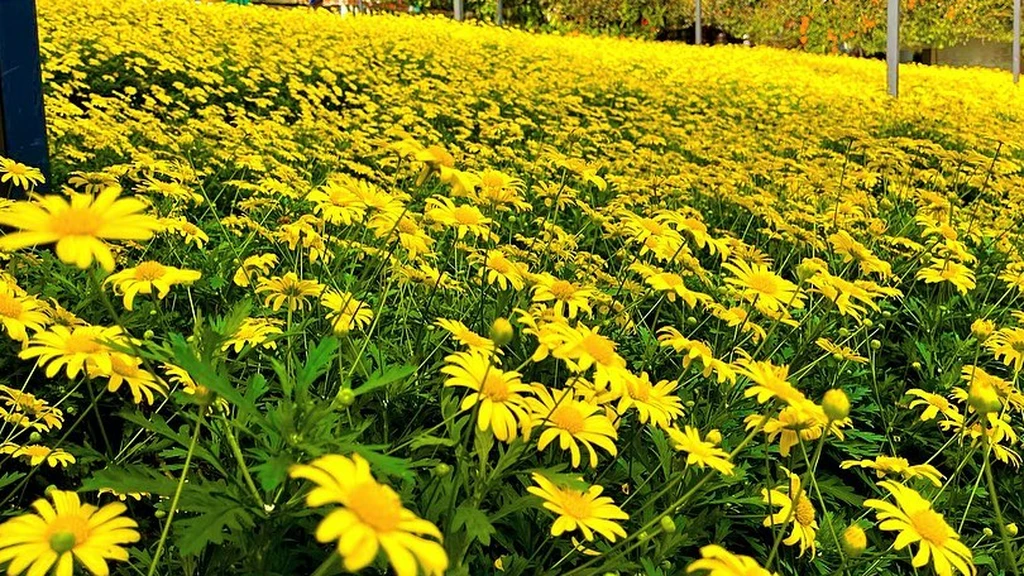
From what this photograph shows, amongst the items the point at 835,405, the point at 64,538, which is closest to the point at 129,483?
the point at 64,538

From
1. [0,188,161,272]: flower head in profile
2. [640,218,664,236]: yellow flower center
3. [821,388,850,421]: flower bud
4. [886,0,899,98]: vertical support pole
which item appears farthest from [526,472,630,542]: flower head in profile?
[886,0,899,98]: vertical support pole

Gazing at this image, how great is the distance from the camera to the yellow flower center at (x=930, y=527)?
1135 millimetres

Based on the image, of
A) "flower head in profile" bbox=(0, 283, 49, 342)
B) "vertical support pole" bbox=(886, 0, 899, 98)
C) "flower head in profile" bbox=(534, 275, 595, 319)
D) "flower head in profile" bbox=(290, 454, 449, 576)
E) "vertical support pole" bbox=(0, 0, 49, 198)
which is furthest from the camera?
"vertical support pole" bbox=(886, 0, 899, 98)

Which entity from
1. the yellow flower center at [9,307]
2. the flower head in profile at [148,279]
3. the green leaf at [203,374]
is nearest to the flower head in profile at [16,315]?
the yellow flower center at [9,307]

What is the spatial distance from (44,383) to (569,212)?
237 centimetres

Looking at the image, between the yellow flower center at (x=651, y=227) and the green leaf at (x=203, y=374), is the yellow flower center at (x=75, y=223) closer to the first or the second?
the green leaf at (x=203, y=374)

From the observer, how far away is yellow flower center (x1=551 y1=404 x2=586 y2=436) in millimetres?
1112

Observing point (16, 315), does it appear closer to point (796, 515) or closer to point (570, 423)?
point (570, 423)

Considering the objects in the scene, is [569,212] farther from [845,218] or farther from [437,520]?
[437,520]

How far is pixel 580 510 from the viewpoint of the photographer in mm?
1021

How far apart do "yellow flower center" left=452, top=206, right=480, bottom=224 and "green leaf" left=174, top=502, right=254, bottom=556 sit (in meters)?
0.92

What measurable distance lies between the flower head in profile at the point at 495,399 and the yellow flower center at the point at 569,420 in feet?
0.14

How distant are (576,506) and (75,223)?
0.59 metres

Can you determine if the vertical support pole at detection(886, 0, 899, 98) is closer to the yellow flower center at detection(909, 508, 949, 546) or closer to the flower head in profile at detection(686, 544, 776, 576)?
the yellow flower center at detection(909, 508, 949, 546)
